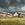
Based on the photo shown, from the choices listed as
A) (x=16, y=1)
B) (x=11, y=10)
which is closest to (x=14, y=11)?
(x=11, y=10)

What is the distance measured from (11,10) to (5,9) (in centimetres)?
8

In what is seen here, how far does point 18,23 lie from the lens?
584 mm

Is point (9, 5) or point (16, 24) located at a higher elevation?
point (9, 5)

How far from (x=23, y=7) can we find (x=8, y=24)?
318 mm

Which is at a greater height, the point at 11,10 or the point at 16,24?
the point at 11,10

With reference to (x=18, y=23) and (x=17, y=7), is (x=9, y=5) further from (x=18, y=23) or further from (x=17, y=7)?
(x=18, y=23)

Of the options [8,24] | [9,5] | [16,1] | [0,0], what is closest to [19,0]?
[16,1]

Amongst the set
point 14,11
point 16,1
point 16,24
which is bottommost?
point 16,24

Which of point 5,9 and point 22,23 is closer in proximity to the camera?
point 22,23

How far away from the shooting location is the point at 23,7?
0.77 meters

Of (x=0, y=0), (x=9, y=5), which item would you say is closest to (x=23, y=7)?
(x=9, y=5)

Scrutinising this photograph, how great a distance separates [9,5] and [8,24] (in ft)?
0.91

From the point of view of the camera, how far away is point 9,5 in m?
0.77

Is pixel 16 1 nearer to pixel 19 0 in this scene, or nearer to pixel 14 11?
pixel 19 0
